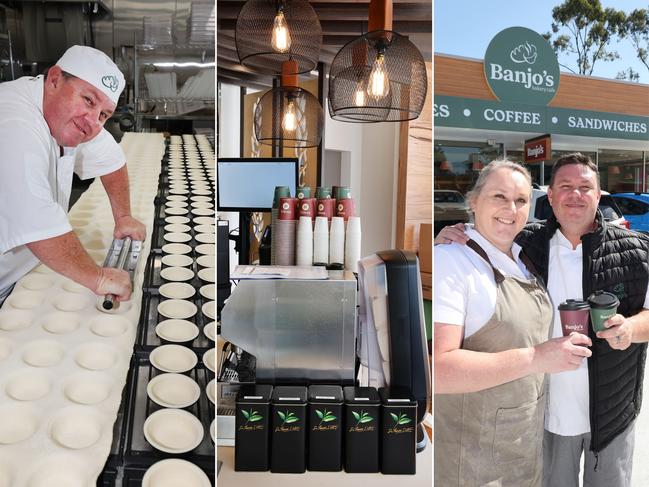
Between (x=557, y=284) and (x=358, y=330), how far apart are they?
0.46 metres

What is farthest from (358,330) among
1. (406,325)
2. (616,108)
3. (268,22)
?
(268,22)

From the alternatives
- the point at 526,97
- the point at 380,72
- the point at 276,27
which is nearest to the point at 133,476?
the point at 526,97

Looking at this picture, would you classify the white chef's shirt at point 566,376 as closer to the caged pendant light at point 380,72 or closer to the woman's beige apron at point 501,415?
the woman's beige apron at point 501,415

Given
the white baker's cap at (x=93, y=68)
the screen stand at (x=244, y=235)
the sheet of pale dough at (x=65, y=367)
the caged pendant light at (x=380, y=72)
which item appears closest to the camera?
the sheet of pale dough at (x=65, y=367)

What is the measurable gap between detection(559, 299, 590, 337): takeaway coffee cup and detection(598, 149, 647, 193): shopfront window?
0.90 ft

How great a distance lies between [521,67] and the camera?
1.15m

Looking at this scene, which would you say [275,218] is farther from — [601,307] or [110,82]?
[601,307]

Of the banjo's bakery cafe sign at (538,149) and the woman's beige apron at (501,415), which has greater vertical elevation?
the banjo's bakery cafe sign at (538,149)

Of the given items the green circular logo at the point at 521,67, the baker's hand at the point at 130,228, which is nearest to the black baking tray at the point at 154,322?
the baker's hand at the point at 130,228

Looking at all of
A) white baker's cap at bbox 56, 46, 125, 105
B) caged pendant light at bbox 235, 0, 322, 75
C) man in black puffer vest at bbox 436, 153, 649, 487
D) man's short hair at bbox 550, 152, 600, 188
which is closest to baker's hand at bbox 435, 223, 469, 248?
man in black puffer vest at bbox 436, 153, 649, 487

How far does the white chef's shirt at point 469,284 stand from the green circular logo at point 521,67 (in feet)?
1.12

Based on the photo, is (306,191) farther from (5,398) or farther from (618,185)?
(5,398)

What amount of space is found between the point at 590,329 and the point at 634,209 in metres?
0.30

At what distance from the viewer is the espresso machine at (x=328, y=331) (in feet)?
3.51
